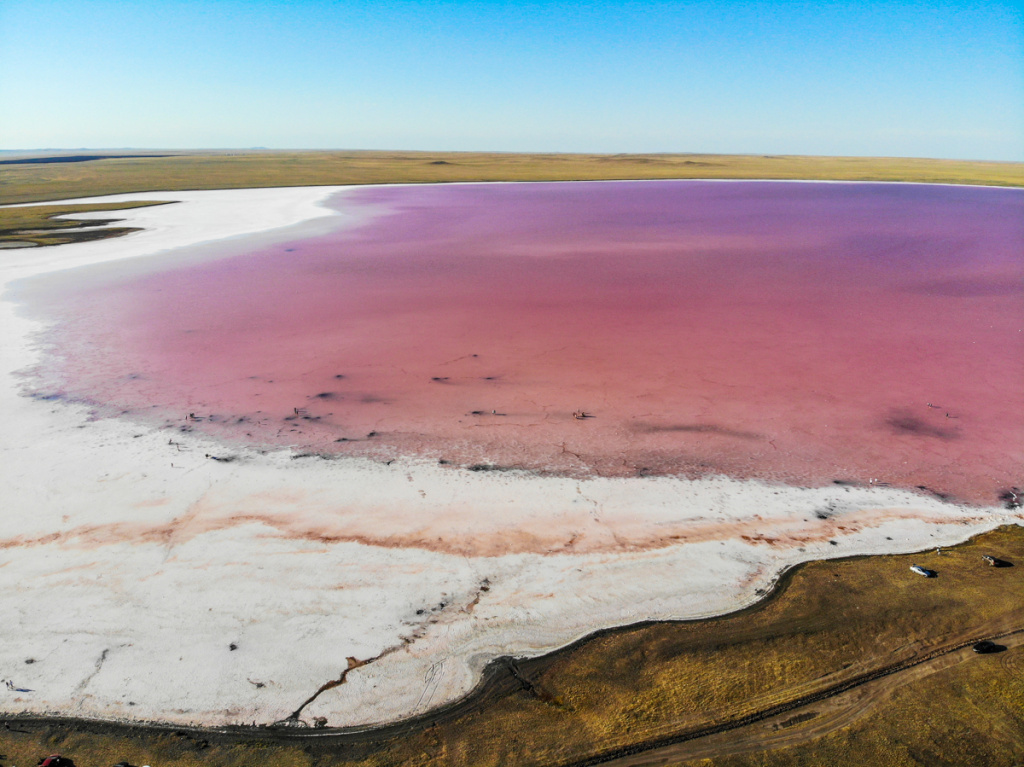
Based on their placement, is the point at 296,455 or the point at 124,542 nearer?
the point at 124,542

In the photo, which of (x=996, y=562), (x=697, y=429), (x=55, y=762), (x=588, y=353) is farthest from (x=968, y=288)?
(x=55, y=762)

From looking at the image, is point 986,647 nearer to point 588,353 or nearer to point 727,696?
point 727,696

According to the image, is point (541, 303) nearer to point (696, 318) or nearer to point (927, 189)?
point (696, 318)

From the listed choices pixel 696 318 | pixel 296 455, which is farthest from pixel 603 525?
pixel 696 318

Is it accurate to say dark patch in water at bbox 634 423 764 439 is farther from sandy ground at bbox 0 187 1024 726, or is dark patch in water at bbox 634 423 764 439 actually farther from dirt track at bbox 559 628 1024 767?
dirt track at bbox 559 628 1024 767

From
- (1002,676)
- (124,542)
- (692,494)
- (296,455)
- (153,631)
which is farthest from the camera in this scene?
(296,455)

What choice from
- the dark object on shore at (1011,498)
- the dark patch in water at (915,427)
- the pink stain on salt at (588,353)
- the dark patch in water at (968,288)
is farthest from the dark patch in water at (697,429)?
the dark patch in water at (968,288)
